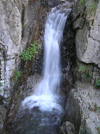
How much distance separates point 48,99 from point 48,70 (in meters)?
1.87

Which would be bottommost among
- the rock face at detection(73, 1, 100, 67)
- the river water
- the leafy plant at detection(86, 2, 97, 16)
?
the river water

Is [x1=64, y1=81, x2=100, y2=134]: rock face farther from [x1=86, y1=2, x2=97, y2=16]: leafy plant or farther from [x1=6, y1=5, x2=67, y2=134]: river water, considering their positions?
[x1=86, y1=2, x2=97, y2=16]: leafy plant

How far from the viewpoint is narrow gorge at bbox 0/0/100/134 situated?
4238mm

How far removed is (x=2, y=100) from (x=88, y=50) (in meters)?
4.65

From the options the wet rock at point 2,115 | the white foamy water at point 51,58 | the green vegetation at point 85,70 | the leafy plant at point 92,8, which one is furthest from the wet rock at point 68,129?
the leafy plant at point 92,8

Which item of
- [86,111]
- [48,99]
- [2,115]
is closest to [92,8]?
[86,111]

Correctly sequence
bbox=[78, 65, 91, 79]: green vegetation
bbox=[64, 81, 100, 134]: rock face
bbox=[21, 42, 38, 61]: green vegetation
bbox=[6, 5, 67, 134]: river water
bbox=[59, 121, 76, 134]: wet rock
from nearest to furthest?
bbox=[64, 81, 100, 134]: rock face
bbox=[59, 121, 76, 134]: wet rock
bbox=[6, 5, 67, 134]: river water
bbox=[21, 42, 38, 61]: green vegetation
bbox=[78, 65, 91, 79]: green vegetation

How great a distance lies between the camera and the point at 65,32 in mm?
7086

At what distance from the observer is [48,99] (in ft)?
20.2

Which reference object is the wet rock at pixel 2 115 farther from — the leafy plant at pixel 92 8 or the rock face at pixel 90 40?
the leafy plant at pixel 92 8

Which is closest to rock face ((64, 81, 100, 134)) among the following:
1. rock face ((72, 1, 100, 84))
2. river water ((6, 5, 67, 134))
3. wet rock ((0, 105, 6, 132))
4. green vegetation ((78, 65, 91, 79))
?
green vegetation ((78, 65, 91, 79))

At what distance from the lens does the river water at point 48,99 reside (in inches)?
176

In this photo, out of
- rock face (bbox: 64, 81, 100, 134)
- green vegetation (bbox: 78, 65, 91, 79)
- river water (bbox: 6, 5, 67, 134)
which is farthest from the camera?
green vegetation (bbox: 78, 65, 91, 79)

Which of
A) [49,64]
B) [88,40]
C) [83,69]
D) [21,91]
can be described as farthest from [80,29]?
[21,91]
